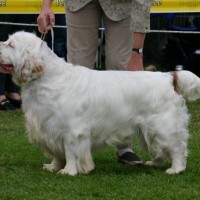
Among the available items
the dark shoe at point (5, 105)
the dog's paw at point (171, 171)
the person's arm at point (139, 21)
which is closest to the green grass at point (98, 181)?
the dog's paw at point (171, 171)

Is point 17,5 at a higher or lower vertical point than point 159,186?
higher

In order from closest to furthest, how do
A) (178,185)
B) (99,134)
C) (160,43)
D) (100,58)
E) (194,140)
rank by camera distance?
(178,185)
(99,134)
(194,140)
(100,58)
(160,43)

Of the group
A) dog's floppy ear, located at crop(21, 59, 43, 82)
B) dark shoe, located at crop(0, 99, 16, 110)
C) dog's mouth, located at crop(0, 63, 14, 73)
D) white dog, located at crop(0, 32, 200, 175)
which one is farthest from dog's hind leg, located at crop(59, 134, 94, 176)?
dark shoe, located at crop(0, 99, 16, 110)

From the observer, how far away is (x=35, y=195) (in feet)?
13.9

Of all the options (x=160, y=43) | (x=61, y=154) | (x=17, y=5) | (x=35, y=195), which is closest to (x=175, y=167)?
(x=61, y=154)

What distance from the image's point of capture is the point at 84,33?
526cm

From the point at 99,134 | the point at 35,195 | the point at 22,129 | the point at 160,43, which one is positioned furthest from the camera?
the point at 160,43

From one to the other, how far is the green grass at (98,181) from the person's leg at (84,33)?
847 mm

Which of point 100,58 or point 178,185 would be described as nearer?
point 178,185

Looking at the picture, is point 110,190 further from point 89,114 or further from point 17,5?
point 17,5

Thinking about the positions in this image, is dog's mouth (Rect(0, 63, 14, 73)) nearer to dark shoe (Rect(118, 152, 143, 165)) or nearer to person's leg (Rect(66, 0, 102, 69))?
person's leg (Rect(66, 0, 102, 69))

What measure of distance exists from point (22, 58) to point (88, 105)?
0.57 meters

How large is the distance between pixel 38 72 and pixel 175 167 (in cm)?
123

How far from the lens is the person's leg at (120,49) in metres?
5.29
